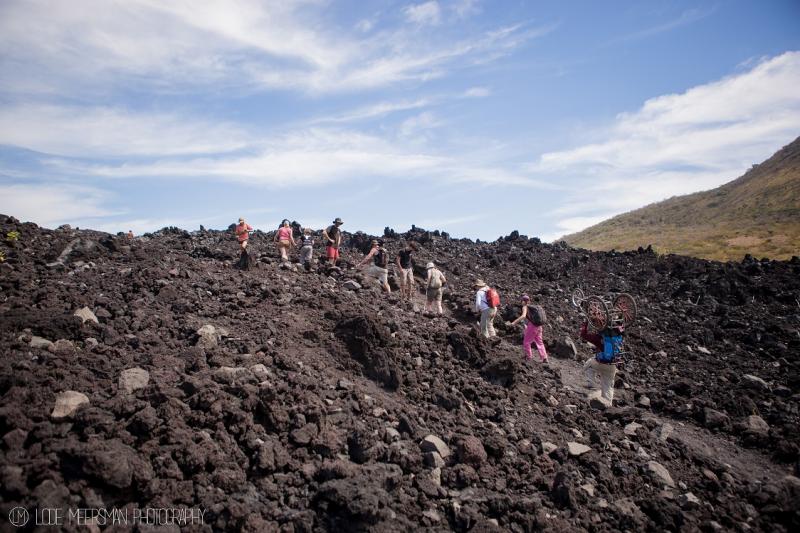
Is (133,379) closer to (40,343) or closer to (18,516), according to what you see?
(40,343)

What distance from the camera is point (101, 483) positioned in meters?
4.12

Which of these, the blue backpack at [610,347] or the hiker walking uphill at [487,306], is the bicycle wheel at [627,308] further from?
the hiker walking uphill at [487,306]

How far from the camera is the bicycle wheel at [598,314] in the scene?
8.53 metres

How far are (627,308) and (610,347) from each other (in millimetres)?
893

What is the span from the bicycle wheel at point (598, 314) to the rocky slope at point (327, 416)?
1.55 m

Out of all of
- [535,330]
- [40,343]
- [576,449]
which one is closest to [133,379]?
[40,343]

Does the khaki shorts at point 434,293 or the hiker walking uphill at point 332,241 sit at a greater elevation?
the hiker walking uphill at point 332,241

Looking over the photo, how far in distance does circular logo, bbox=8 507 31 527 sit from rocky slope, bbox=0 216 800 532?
0.08 meters

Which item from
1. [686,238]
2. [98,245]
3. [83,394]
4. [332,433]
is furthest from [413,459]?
[686,238]

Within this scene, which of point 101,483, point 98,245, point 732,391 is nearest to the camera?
point 101,483

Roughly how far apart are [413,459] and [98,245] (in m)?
10.3

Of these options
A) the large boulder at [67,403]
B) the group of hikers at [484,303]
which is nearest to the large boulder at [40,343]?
Answer: the large boulder at [67,403]

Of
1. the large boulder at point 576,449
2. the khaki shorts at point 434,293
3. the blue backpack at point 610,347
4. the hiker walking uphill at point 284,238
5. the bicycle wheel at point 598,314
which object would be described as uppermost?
the hiker walking uphill at point 284,238

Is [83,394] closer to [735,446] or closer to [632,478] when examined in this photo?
[632,478]
